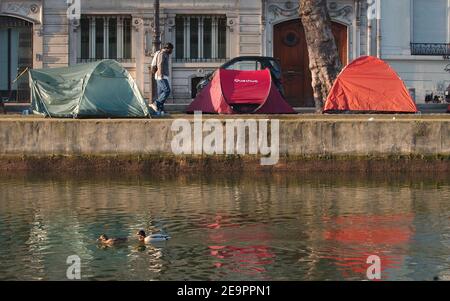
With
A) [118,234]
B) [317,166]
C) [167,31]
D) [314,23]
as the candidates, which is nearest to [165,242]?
[118,234]

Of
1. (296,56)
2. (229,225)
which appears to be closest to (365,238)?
(229,225)

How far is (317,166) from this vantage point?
2372cm

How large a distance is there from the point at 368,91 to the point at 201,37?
39.8ft

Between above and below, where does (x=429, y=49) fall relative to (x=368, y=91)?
above

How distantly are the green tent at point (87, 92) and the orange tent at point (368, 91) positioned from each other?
516cm

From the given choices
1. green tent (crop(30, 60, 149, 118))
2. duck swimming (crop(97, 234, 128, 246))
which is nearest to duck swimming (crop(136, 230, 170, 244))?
duck swimming (crop(97, 234, 128, 246))

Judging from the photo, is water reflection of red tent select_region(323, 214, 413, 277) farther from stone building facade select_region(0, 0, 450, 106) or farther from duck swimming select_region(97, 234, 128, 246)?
stone building facade select_region(0, 0, 450, 106)

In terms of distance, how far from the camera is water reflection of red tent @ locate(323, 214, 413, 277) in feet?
46.9

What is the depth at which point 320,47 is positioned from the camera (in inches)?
1230

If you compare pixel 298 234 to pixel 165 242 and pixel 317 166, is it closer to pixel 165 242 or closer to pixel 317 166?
pixel 165 242

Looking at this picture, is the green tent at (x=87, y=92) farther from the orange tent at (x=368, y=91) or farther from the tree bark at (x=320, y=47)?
the tree bark at (x=320, y=47)

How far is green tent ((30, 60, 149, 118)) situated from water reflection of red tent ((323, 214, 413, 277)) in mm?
9711

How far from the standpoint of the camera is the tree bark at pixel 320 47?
31.1m

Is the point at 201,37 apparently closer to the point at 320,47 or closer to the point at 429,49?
the point at 429,49
